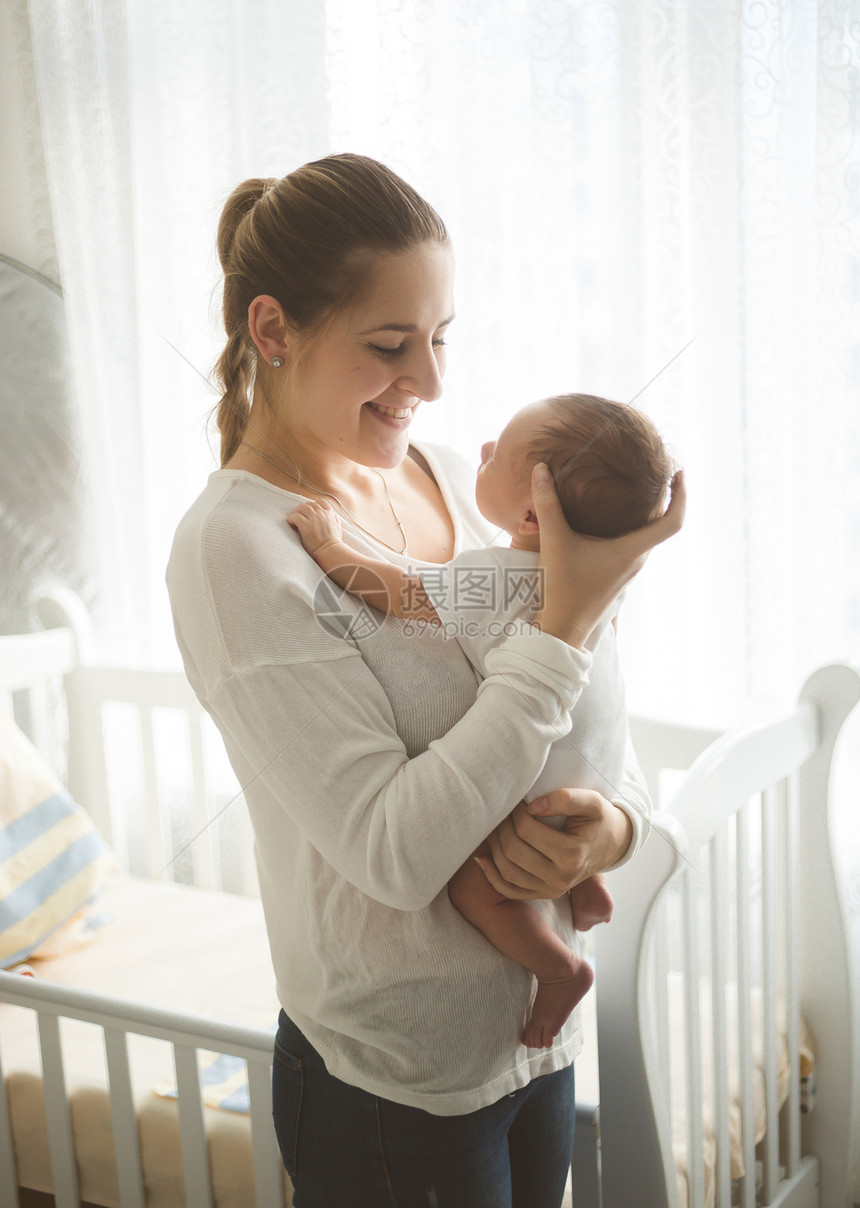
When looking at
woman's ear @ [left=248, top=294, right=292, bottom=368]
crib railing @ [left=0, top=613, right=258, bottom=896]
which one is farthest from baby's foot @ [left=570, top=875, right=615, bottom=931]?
crib railing @ [left=0, top=613, right=258, bottom=896]

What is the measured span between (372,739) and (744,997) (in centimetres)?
68

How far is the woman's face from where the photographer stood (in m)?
0.74

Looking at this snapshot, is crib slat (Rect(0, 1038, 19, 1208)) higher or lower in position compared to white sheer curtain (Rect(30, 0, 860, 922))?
lower

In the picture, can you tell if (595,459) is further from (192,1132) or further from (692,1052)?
(192,1132)

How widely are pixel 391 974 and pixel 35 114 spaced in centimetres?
174

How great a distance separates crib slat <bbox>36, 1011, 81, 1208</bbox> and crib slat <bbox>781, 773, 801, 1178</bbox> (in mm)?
882

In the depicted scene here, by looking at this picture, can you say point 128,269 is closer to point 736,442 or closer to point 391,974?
point 736,442

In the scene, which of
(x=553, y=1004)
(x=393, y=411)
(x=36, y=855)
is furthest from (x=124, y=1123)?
(x=393, y=411)

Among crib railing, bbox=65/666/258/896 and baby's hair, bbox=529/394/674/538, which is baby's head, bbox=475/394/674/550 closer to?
baby's hair, bbox=529/394/674/538

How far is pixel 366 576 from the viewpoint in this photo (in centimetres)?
73

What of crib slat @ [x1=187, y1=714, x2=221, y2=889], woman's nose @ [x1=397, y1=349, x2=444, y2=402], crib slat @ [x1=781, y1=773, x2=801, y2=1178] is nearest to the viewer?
woman's nose @ [x1=397, y1=349, x2=444, y2=402]

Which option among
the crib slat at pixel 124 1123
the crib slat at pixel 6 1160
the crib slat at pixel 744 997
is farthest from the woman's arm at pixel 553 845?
the crib slat at pixel 6 1160

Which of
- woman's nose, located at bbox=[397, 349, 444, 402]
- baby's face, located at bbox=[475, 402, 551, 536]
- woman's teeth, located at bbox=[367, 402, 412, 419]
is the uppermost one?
woman's nose, located at bbox=[397, 349, 444, 402]

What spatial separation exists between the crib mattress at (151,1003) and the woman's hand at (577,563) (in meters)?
0.76
